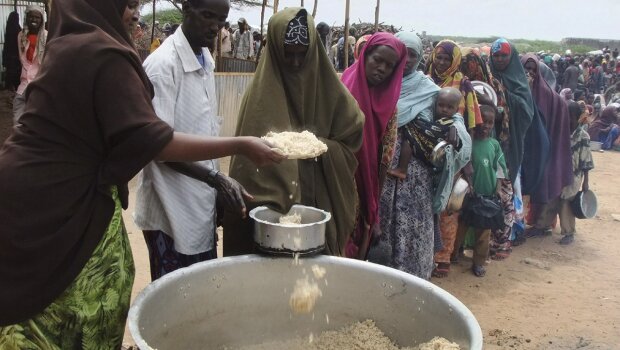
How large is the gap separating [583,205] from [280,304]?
5022 millimetres

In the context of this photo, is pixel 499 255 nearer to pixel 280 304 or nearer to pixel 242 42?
pixel 280 304

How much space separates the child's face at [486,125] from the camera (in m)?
4.72

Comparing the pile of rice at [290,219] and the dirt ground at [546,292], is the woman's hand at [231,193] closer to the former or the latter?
the pile of rice at [290,219]

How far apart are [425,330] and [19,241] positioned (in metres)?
1.40

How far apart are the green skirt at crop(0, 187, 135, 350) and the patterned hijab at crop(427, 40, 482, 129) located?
11.1ft

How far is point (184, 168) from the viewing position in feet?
7.12

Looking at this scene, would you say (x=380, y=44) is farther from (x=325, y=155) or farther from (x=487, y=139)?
(x=487, y=139)

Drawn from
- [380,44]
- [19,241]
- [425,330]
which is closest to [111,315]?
[19,241]

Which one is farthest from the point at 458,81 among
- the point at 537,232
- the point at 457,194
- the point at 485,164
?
the point at 537,232

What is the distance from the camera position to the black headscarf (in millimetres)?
1433

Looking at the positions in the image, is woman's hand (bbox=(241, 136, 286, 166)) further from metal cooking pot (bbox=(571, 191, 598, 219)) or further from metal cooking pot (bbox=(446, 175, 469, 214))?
metal cooking pot (bbox=(571, 191, 598, 219))

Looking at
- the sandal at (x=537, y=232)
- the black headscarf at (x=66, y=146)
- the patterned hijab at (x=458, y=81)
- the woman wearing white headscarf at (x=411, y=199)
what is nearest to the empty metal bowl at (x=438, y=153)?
the woman wearing white headscarf at (x=411, y=199)

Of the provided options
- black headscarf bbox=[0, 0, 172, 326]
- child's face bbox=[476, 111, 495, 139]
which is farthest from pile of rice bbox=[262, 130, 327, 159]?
child's face bbox=[476, 111, 495, 139]

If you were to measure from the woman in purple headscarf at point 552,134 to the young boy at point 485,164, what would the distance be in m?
1.22
